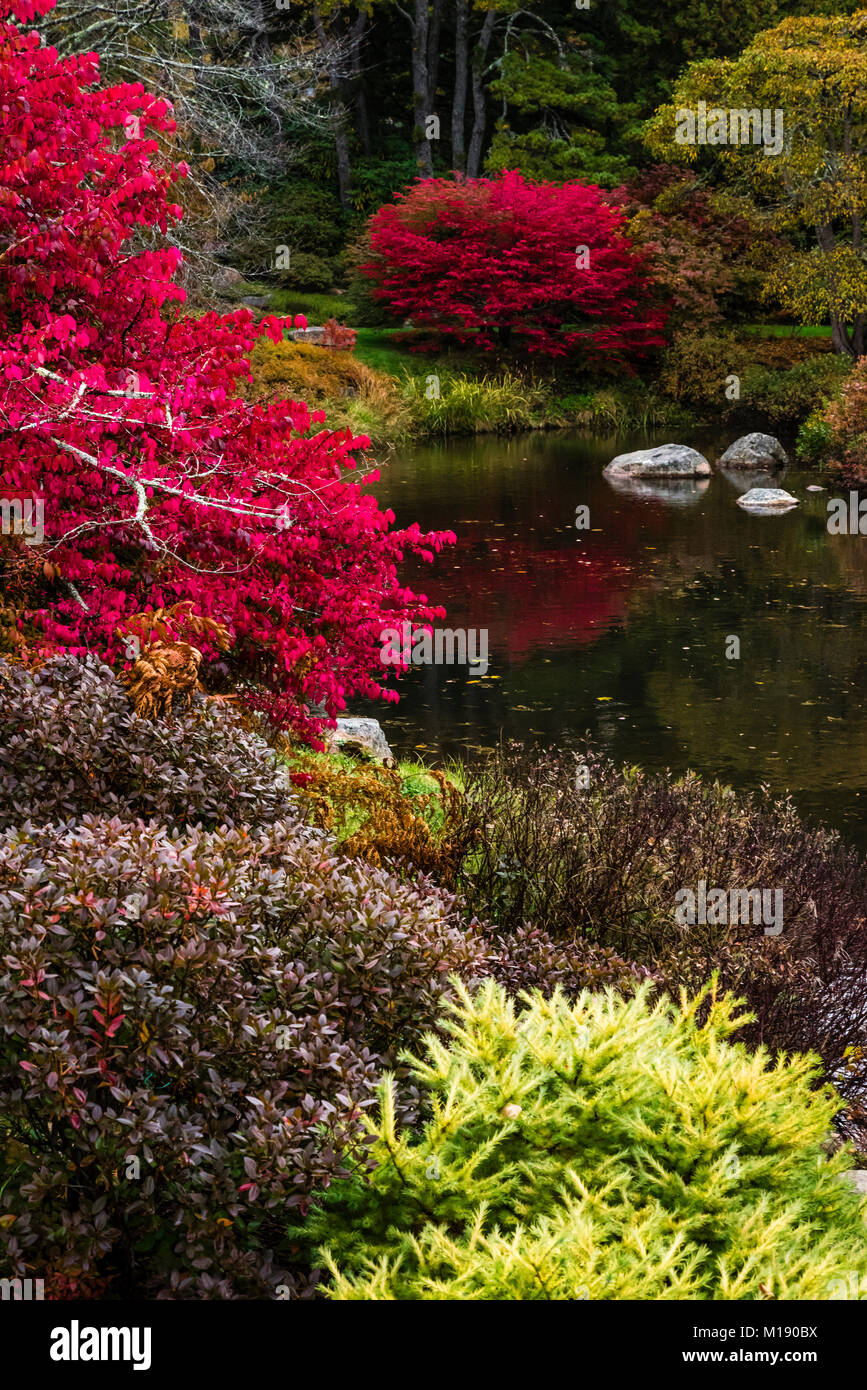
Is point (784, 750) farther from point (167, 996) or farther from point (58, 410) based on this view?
point (167, 996)

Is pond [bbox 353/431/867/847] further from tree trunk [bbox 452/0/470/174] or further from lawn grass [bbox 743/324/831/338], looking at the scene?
tree trunk [bbox 452/0/470/174]

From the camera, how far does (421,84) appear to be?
33969mm

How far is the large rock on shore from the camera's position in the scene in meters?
20.8

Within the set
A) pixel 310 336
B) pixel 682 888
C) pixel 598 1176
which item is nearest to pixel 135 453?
pixel 682 888

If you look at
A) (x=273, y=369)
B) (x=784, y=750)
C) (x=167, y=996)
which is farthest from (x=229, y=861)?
(x=273, y=369)

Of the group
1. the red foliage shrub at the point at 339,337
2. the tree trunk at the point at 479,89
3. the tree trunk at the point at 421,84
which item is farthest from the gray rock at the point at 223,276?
the tree trunk at the point at 479,89

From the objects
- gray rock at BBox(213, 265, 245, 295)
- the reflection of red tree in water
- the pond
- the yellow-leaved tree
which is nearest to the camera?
the pond

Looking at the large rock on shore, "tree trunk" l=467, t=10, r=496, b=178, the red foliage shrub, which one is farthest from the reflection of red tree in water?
"tree trunk" l=467, t=10, r=496, b=178

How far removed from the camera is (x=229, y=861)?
124 inches

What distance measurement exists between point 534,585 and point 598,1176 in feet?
33.8

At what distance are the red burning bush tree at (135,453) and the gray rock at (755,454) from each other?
15.8 meters

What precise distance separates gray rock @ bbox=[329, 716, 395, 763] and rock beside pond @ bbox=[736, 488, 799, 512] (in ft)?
34.1

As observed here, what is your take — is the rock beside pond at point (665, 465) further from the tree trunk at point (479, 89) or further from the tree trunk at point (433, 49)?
the tree trunk at point (433, 49)

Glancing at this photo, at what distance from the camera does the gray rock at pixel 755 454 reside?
2084 centimetres
